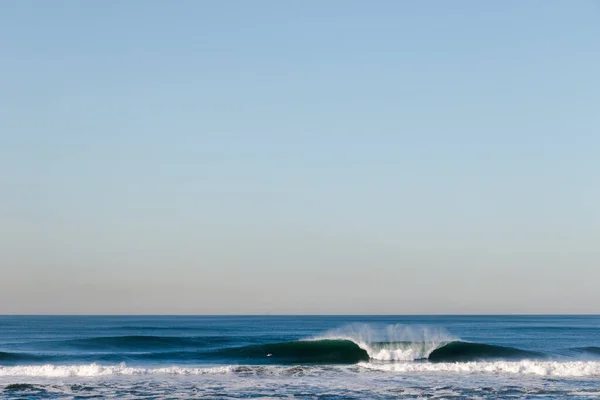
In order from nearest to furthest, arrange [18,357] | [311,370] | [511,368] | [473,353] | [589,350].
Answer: [311,370] < [511,368] < [18,357] < [473,353] < [589,350]

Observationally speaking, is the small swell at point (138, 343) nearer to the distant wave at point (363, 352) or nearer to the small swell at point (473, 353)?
the distant wave at point (363, 352)

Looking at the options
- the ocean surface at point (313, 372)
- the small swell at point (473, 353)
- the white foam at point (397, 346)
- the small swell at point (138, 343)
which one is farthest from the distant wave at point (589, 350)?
the small swell at point (138, 343)

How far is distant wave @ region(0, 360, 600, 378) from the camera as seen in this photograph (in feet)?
107

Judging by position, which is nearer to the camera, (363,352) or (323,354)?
(363,352)

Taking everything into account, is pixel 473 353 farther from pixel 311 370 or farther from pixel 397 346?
pixel 311 370

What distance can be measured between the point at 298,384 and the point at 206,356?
16.8 metres

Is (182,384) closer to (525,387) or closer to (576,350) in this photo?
(525,387)

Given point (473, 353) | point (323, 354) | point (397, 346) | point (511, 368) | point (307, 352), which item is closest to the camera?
point (511, 368)

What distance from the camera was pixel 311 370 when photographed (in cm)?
3328

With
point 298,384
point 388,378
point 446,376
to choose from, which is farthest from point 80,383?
point 446,376

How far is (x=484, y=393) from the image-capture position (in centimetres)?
2606

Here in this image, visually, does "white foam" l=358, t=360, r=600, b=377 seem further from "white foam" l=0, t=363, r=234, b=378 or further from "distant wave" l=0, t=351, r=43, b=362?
"distant wave" l=0, t=351, r=43, b=362

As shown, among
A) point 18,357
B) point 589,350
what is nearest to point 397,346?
Result: point 589,350

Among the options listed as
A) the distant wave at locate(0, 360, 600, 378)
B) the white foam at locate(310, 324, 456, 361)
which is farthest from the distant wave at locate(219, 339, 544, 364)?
the distant wave at locate(0, 360, 600, 378)
